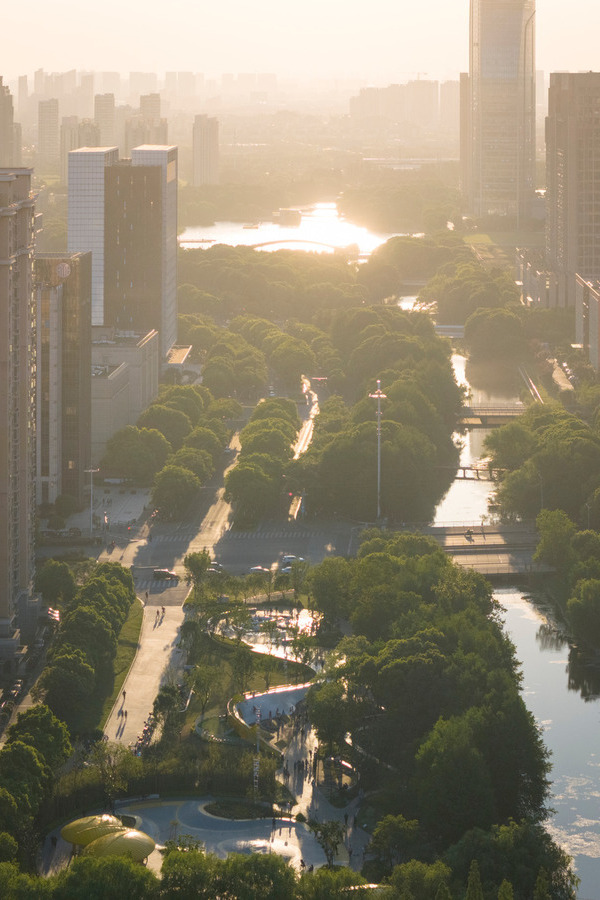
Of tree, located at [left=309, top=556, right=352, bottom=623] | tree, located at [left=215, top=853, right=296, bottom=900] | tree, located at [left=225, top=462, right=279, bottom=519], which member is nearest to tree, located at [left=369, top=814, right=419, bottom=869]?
tree, located at [left=215, top=853, right=296, bottom=900]

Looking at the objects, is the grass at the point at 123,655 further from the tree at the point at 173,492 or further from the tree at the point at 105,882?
the tree at the point at 105,882

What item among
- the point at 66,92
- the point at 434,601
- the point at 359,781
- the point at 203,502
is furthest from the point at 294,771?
the point at 66,92

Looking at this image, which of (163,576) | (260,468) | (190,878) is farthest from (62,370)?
(190,878)

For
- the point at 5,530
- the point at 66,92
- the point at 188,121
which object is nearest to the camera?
the point at 5,530

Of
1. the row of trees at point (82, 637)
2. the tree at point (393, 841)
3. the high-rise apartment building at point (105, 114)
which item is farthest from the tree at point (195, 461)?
the high-rise apartment building at point (105, 114)

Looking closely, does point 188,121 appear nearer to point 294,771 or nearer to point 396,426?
point 396,426

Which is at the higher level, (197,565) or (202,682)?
(197,565)

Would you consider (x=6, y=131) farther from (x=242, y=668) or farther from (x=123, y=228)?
(x=242, y=668)

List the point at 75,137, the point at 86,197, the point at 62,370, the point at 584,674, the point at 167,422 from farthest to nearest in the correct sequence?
1. the point at 75,137
2. the point at 86,197
3. the point at 167,422
4. the point at 62,370
5. the point at 584,674
